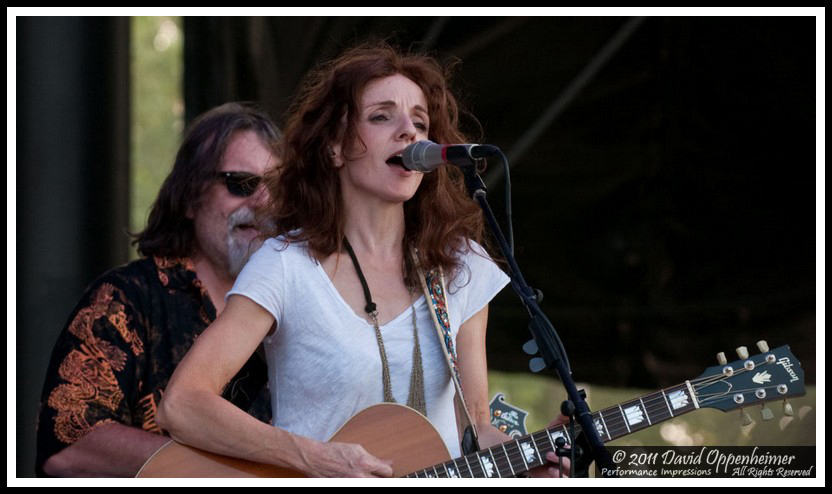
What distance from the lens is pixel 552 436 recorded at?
2.82 metres

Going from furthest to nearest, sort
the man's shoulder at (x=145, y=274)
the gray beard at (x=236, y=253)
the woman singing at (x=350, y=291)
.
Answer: the gray beard at (x=236, y=253), the man's shoulder at (x=145, y=274), the woman singing at (x=350, y=291)

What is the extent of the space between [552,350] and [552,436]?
50 cm

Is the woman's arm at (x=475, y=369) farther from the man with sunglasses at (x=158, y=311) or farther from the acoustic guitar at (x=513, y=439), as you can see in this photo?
the man with sunglasses at (x=158, y=311)

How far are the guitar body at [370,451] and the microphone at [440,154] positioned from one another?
0.69 m

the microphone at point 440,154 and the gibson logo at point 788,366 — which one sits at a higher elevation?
the microphone at point 440,154

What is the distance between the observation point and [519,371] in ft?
16.9

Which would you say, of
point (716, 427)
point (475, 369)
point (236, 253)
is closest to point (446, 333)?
point (475, 369)

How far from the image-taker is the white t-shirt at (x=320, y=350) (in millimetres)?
2924

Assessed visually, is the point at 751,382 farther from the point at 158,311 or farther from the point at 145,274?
the point at 145,274

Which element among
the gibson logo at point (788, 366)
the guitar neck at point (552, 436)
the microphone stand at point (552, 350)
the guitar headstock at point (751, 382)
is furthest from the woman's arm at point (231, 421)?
the gibson logo at point (788, 366)

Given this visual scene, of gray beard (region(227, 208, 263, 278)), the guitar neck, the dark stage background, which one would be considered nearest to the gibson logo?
the guitar neck

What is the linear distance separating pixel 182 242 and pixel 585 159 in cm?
187

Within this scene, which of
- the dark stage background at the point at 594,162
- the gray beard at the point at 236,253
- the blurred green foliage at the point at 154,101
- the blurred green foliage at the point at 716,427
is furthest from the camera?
the blurred green foliage at the point at 154,101

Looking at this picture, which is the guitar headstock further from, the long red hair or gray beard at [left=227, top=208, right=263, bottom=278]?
gray beard at [left=227, top=208, right=263, bottom=278]
